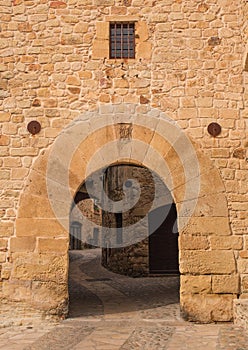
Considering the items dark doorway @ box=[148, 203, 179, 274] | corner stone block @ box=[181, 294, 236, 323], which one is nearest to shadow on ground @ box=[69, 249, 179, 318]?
dark doorway @ box=[148, 203, 179, 274]

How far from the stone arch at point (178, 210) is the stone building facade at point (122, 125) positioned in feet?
0.05

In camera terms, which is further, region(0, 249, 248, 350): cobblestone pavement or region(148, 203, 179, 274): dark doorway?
region(148, 203, 179, 274): dark doorway

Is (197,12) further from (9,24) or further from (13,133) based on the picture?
(13,133)

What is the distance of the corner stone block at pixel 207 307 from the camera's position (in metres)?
5.39

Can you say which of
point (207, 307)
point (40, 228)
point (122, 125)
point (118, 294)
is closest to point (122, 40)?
point (122, 125)

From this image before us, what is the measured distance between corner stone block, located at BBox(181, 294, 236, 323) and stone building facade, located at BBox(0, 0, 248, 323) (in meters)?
0.01

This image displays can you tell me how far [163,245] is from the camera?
11375 millimetres

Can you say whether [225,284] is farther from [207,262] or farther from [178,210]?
[178,210]

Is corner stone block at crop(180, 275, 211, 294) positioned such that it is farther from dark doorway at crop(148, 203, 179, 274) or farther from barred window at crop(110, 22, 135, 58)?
dark doorway at crop(148, 203, 179, 274)

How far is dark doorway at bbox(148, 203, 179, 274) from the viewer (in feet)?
36.5

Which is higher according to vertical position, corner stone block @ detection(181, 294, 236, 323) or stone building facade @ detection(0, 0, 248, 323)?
stone building facade @ detection(0, 0, 248, 323)

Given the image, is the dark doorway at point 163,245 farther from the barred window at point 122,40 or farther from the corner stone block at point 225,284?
the barred window at point 122,40

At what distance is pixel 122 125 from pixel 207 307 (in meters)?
2.81

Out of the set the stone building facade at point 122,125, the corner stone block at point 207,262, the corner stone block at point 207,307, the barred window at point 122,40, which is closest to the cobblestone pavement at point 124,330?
the corner stone block at point 207,307
